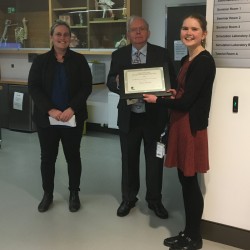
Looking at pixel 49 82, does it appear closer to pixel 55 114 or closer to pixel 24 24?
pixel 55 114

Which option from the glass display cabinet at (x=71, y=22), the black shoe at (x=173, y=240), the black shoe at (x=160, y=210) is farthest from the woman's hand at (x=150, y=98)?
the glass display cabinet at (x=71, y=22)

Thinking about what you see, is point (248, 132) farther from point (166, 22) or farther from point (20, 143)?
point (20, 143)

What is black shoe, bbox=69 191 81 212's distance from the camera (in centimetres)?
279

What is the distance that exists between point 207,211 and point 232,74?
897mm

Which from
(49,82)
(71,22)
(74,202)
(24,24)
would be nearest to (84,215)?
(74,202)

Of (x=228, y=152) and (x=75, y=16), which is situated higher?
(x=75, y=16)

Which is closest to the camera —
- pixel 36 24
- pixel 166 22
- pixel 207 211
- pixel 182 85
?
pixel 182 85

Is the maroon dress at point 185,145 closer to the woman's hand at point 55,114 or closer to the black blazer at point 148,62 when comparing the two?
the black blazer at point 148,62

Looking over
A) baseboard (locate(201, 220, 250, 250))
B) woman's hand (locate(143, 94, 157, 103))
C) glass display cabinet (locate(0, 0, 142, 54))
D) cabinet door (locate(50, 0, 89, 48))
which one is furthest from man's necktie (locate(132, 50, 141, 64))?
cabinet door (locate(50, 0, 89, 48))

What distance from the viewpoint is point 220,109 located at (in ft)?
7.05

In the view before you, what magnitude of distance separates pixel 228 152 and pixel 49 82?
1326mm

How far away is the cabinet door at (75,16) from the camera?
4.86m

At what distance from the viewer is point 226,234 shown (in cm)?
227

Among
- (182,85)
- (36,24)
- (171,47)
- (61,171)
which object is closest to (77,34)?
(36,24)
